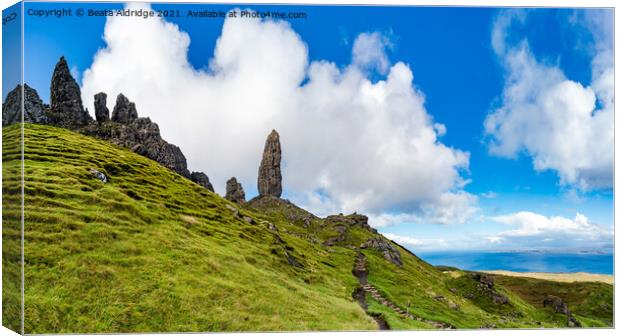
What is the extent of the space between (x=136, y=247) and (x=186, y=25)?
51.4ft

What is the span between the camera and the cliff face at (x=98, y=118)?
32.6m

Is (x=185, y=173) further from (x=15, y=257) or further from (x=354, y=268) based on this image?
(x=15, y=257)

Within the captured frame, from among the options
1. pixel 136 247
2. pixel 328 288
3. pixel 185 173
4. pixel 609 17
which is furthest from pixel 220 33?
pixel 185 173

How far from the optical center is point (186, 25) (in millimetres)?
33625

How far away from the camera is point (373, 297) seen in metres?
51.0

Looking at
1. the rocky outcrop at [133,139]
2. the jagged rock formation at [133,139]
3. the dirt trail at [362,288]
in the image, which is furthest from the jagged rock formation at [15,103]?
the jagged rock formation at [133,139]

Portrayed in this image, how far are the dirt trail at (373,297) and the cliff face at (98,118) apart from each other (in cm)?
2494

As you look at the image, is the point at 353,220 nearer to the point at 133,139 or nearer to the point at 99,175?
the point at 133,139

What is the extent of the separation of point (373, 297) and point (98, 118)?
139ft

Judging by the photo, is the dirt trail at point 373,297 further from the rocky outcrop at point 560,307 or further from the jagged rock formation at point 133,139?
the jagged rock formation at point 133,139

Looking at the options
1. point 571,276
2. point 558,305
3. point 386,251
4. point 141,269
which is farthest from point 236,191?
point 141,269

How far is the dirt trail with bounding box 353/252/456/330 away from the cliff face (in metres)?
24.9

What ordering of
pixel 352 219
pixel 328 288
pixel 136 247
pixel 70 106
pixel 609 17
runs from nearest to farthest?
pixel 136 247, pixel 609 17, pixel 328 288, pixel 70 106, pixel 352 219

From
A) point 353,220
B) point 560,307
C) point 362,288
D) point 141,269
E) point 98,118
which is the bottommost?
point 560,307
